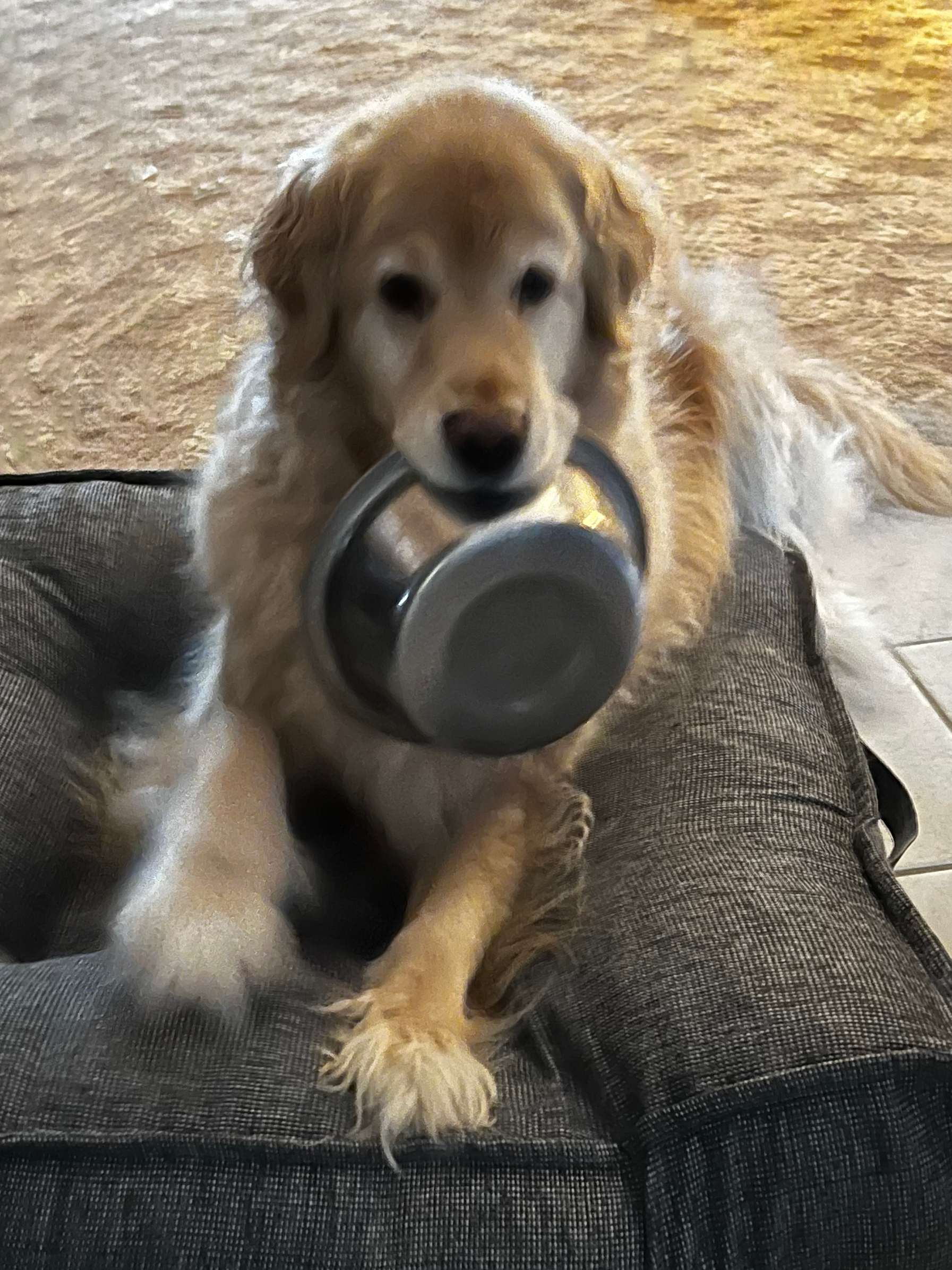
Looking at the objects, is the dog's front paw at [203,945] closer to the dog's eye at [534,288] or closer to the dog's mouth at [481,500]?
the dog's mouth at [481,500]

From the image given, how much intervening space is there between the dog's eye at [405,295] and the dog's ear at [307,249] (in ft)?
0.24

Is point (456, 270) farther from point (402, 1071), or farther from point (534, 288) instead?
point (402, 1071)

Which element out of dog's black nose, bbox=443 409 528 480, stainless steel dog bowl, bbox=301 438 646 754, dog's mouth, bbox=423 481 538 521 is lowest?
stainless steel dog bowl, bbox=301 438 646 754

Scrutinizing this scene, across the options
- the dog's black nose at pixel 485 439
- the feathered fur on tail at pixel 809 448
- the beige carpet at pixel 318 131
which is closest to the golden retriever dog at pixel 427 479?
the dog's black nose at pixel 485 439

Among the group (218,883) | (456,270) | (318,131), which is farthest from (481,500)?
(318,131)

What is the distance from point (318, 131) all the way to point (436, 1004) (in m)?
1.95

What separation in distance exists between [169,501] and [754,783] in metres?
0.95

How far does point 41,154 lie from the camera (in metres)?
3.84

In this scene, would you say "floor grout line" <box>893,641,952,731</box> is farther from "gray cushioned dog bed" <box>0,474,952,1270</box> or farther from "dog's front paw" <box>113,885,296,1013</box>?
"dog's front paw" <box>113,885,296,1013</box>

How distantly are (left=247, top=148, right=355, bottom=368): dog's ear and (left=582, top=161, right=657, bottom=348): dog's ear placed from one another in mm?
247

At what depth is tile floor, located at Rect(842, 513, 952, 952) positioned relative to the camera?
173cm

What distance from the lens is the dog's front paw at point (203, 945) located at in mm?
1104

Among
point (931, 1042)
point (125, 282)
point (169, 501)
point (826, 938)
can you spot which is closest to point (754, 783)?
point (826, 938)

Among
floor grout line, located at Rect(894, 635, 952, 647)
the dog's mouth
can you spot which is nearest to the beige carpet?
floor grout line, located at Rect(894, 635, 952, 647)
